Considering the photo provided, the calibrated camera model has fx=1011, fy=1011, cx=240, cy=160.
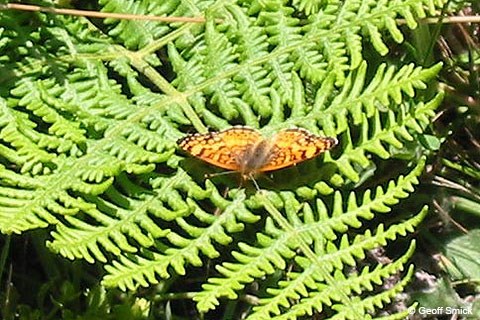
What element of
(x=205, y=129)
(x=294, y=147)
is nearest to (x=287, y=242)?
(x=294, y=147)

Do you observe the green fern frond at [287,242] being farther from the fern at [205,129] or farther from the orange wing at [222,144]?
the orange wing at [222,144]

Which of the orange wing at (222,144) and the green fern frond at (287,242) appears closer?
the green fern frond at (287,242)

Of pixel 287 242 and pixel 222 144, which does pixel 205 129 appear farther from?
pixel 287 242

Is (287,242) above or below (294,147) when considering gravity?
below

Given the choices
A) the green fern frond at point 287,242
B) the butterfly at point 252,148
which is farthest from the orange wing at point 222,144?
the green fern frond at point 287,242

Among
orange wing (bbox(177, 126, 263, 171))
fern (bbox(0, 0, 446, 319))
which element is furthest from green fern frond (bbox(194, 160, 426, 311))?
orange wing (bbox(177, 126, 263, 171))

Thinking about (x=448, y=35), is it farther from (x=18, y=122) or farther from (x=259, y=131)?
(x=18, y=122)
